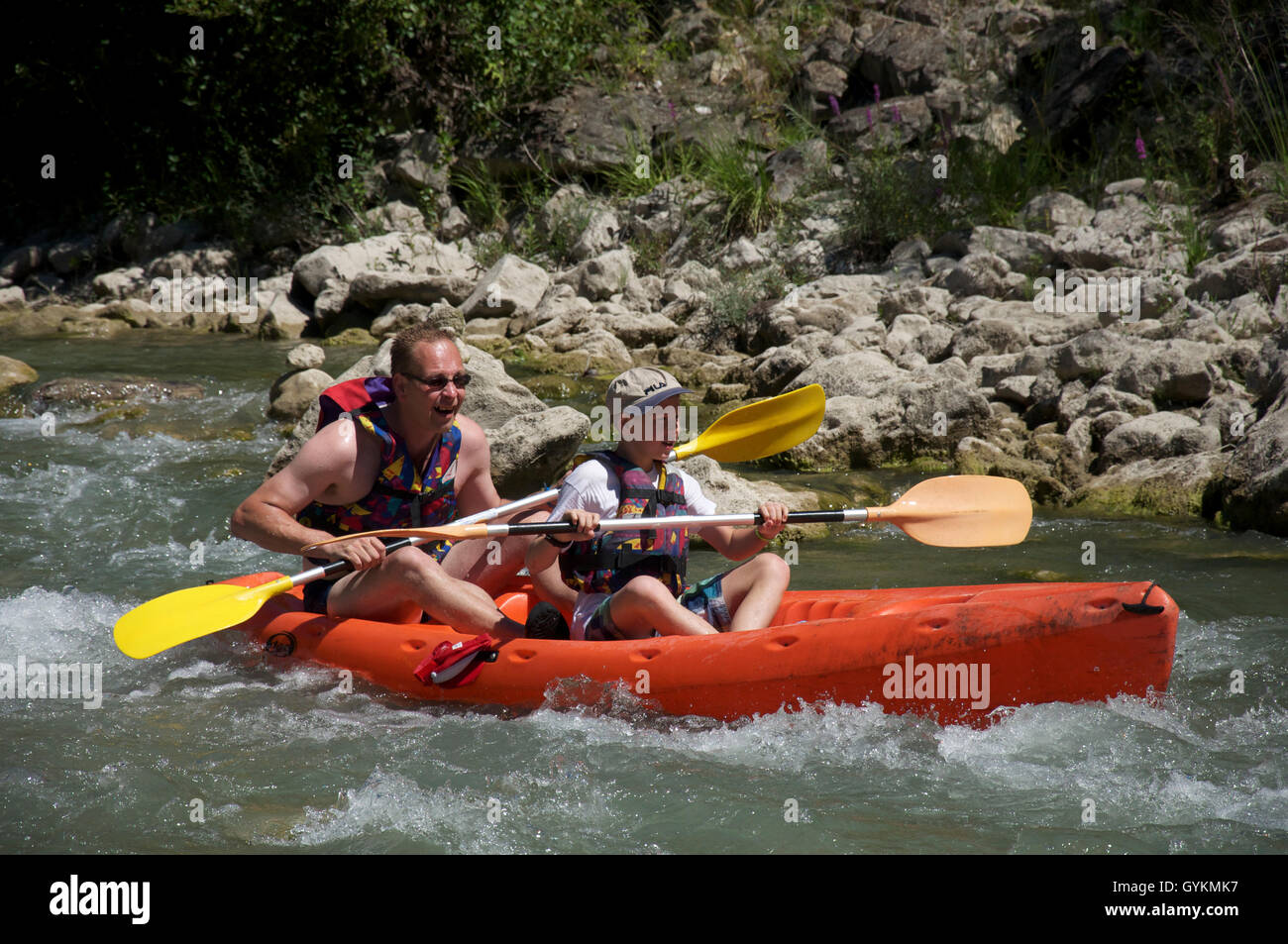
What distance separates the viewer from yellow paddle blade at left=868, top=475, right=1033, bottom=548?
367cm

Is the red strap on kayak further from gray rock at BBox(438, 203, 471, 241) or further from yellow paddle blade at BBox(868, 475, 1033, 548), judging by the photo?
gray rock at BBox(438, 203, 471, 241)

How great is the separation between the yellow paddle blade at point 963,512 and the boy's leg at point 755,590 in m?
0.45

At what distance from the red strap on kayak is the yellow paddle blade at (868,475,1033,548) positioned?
4.18 feet

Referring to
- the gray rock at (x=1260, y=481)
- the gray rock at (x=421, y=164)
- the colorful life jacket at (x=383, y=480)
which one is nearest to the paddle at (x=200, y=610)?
the colorful life jacket at (x=383, y=480)

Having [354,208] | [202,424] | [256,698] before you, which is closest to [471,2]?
[354,208]

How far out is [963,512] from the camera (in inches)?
147

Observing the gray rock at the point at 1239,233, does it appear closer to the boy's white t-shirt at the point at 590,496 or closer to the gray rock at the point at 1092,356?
the gray rock at the point at 1092,356

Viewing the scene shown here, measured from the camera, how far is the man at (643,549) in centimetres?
320

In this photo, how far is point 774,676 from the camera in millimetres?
3068

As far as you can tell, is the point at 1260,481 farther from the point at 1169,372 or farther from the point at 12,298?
the point at 12,298

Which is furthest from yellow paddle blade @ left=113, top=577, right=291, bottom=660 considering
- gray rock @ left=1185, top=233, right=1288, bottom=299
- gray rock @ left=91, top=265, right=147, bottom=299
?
gray rock @ left=91, top=265, right=147, bottom=299

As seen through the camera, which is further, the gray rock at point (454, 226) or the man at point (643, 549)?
the gray rock at point (454, 226)

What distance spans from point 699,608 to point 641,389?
0.68 m

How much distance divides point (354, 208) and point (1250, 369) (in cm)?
874
